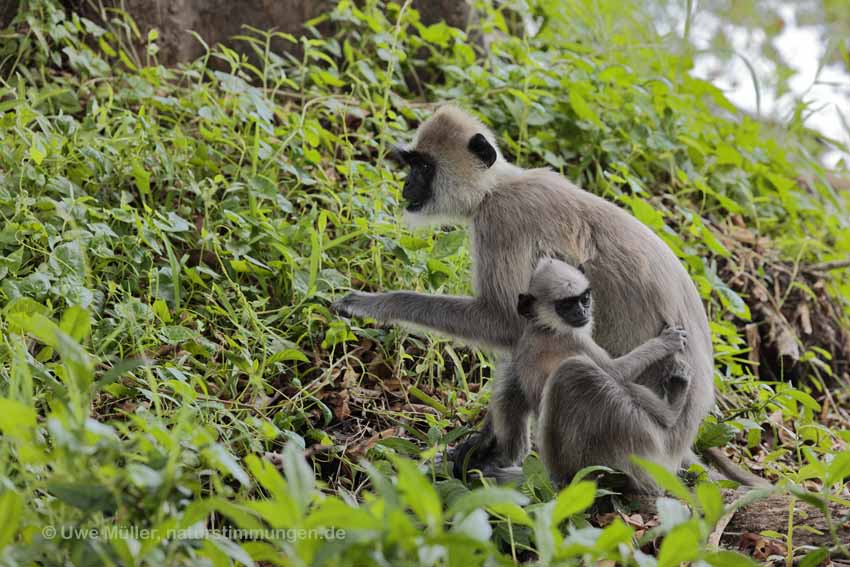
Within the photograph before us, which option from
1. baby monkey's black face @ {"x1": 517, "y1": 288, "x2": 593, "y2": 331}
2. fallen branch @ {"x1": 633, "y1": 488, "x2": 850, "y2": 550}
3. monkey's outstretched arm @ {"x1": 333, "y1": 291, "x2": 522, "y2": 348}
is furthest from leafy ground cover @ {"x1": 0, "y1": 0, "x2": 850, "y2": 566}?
baby monkey's black face @ {"x1": 517, "y1": 288, "x2": 593, "y2": 331}

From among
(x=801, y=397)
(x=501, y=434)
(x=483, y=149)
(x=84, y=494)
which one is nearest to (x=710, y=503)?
(x=84, y=494)

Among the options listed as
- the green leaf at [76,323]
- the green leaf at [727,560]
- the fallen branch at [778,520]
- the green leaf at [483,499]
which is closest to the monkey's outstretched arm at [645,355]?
the fallen branch at [778,520]

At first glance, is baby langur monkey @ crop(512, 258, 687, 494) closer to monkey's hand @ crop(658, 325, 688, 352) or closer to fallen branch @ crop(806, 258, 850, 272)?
monkey's hand @ crop(658, 325, 688, 352)

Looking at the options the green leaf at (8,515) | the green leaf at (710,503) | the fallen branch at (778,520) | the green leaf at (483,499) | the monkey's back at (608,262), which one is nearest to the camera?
the green leaf at (8,515)

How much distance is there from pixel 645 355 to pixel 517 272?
27.5 inches

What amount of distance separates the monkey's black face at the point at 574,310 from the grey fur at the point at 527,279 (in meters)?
0.33

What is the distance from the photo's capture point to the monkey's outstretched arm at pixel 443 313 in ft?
14.0

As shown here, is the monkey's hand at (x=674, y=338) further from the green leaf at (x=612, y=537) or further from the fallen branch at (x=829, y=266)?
the fallen branch at (x=829, y=266)

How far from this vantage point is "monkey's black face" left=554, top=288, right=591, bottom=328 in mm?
3787

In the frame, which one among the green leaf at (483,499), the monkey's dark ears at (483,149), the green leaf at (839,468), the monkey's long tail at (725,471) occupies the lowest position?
the monkey's long tail at (725,471)

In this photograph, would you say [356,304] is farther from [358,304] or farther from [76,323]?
[76,323]

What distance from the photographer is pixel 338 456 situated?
4090 millimetres

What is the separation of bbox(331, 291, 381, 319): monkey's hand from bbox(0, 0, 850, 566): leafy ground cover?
0.45 ft

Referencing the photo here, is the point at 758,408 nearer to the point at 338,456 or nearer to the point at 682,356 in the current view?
the point at 682,356
